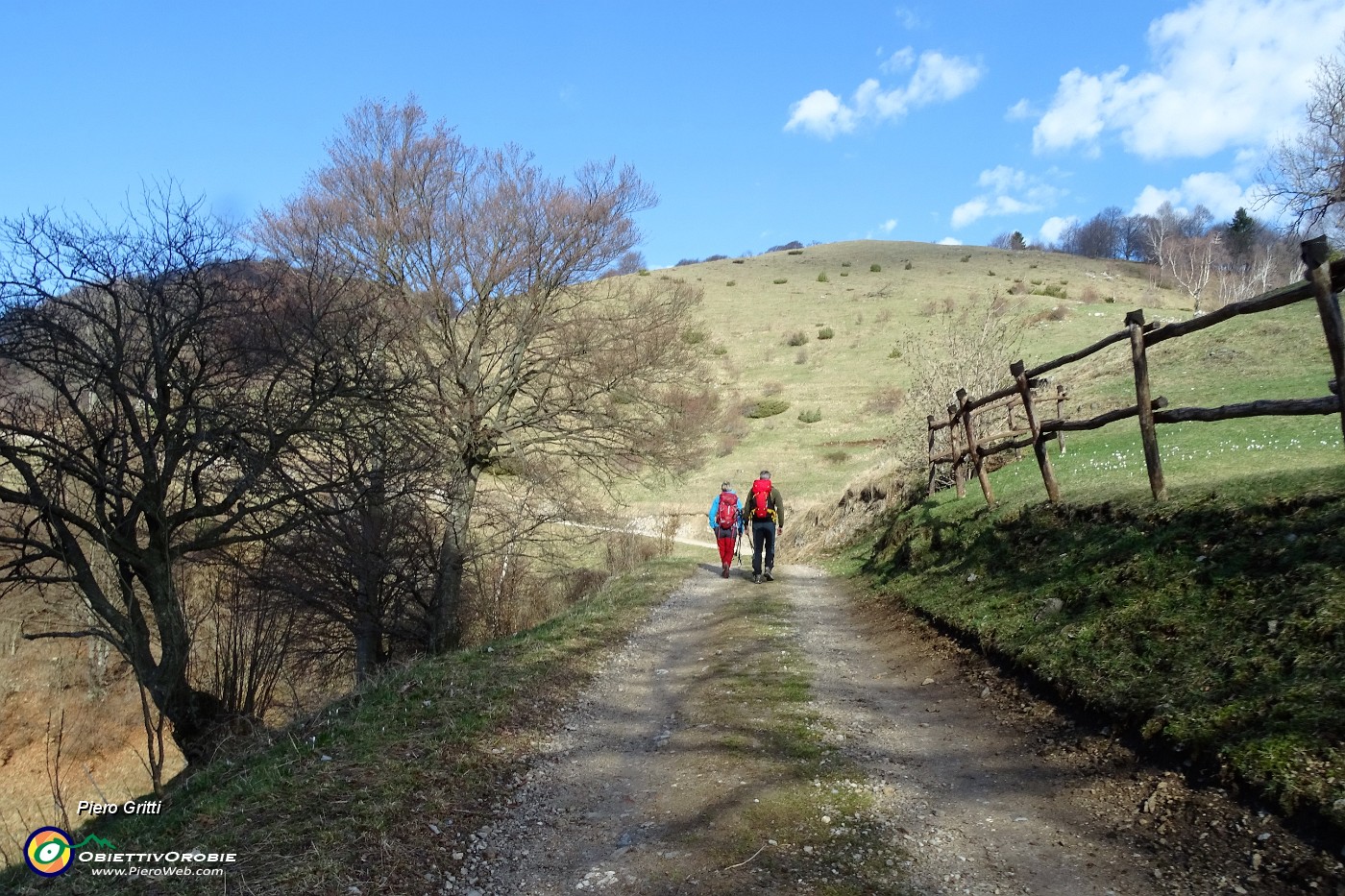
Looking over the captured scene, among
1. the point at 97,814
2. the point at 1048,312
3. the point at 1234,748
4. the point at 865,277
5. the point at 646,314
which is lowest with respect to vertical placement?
the point at 97,814

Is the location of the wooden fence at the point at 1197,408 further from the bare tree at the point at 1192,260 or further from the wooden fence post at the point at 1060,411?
the bare tree at the point at 1192,260

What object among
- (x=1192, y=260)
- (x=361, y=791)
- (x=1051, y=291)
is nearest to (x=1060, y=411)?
(x=361, y=791)

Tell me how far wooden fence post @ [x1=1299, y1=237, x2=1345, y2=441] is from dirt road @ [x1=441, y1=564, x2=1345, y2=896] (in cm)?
278

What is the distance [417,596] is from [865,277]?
6217 cm

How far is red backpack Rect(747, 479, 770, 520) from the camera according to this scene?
1376 centimetres

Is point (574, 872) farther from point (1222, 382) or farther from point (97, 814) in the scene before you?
point (1222, 382)

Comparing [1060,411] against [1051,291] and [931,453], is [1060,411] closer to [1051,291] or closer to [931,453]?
[931,453]

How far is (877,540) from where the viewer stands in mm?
16031

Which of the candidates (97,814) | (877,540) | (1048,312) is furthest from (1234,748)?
(1048,312)

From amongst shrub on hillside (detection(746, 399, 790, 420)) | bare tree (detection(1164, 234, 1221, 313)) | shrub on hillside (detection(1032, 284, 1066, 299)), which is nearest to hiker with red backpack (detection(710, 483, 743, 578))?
shrub on hillside (detection(746, 399, 790, 420))

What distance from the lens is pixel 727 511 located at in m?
15.2

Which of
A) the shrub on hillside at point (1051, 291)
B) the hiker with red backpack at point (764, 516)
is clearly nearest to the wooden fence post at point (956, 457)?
the hiker with red backpack at point (764, 516)

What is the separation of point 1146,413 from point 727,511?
28.6 feet

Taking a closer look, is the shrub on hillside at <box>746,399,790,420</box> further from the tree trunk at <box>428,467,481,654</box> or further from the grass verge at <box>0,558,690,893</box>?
the grass verge at <box>0,558,690,893</box>
